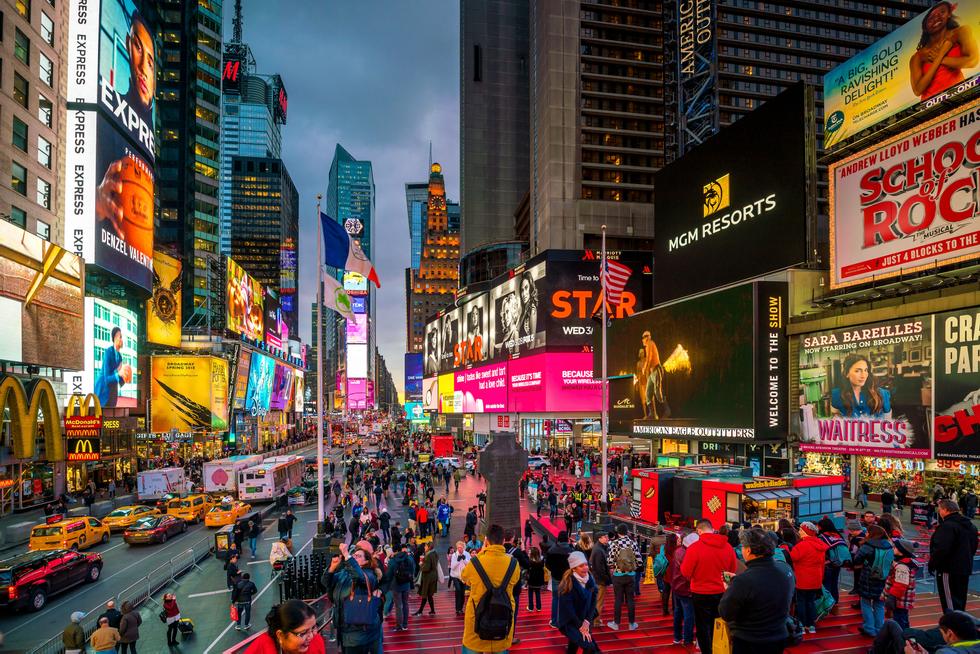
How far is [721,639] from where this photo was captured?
6.36 meters

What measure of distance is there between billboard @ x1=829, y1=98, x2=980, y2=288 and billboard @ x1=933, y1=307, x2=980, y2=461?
2741mm

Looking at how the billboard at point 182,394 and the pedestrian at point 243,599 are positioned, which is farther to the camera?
the billboard at point 182,394

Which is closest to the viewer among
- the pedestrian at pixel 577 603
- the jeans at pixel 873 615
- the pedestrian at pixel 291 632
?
the pedestrian at pixel 291 632

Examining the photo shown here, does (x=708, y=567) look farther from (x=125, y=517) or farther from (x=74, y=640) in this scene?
(x=125, y=517)

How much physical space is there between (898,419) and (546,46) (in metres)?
63.2

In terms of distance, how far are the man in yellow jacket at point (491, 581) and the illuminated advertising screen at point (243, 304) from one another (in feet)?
244

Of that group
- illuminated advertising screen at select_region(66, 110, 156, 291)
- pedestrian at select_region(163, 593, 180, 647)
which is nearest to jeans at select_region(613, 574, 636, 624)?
pedestrian at select_region(163, 593, 180, 647)

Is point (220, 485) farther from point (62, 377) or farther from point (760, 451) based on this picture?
point (760, 451)

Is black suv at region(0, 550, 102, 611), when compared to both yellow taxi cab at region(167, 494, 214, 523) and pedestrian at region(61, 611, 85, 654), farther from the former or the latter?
yellow taxi cab at region(167, 494, 214, 523)

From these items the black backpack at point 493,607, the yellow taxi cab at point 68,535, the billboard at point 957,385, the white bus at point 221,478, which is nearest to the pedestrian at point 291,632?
the black backpack at point 493,607

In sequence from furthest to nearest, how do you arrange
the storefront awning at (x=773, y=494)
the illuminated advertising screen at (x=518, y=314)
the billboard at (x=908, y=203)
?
the illuminated advertising screen at (x=518, y=314)
the billboard at (x=908, y=203)
the storefront awning at (x=773, y=494)

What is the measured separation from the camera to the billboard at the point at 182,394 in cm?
6175

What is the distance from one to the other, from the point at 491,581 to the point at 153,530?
25.4 metres

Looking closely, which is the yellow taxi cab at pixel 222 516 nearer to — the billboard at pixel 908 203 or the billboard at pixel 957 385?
the billboard at pixel 957 385
